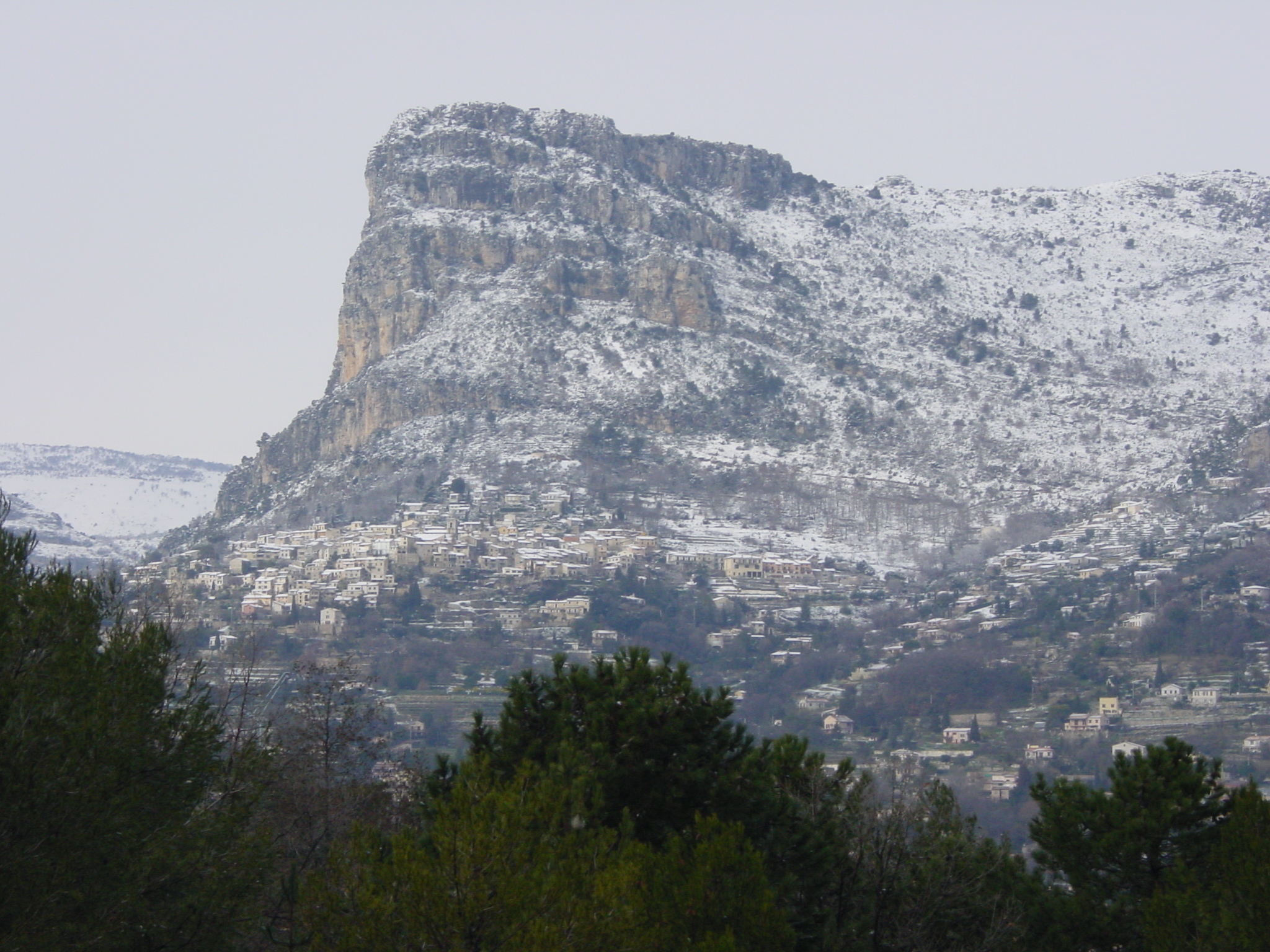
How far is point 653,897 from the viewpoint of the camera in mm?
14641

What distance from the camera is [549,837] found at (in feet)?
43.5

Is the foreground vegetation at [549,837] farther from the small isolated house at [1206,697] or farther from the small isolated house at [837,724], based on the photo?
the small isolated house at [837,724]

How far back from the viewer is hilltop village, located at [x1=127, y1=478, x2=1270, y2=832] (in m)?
84.8

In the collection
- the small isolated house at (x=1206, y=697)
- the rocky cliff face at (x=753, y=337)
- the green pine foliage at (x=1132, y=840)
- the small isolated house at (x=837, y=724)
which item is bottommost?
the small isolated house at (x=837, y=724)

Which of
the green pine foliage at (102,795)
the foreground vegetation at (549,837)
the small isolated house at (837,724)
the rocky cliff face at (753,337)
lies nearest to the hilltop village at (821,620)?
the small isolated house at (837,724)

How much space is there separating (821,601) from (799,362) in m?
36.4

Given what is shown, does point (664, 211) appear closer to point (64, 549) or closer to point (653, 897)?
point (64, 549)

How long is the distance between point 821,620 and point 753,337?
42423mm

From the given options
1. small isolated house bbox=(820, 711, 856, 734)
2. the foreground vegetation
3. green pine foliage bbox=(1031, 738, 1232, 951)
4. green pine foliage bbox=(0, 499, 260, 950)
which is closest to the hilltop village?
small isolated house bbox=(820, 711, 856, 734)

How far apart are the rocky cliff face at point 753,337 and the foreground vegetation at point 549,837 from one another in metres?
104

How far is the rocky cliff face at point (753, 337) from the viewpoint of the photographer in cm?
13200

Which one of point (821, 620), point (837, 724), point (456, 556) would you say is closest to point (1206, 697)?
point (837, 724)

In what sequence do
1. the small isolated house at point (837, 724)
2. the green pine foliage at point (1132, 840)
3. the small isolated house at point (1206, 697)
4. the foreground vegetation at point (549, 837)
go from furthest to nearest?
the small isolated house at point (837, 724)
the small isolated house at point (1206, 697)
the green pine foliage at point (1132, 840)
the foreground vegetation at point (549, 837)

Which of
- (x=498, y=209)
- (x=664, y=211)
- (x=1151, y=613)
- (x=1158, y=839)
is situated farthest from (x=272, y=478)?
(x=1158, y=839)
